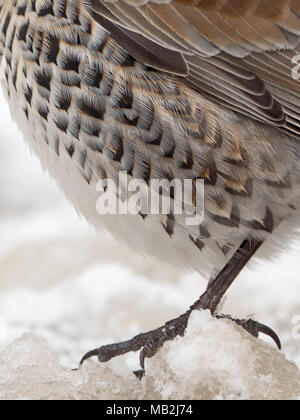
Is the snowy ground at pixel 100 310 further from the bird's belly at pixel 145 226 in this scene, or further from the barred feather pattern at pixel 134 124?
the barred feather pattern at pixel 134 124

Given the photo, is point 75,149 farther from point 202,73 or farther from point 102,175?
point 202,73

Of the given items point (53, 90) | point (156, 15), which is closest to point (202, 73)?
point (156, 15)

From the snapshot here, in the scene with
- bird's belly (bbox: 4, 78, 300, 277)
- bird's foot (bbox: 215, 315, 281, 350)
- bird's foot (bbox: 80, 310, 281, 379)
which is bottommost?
bird's foot (bbox: 80, 310, 281, 379)

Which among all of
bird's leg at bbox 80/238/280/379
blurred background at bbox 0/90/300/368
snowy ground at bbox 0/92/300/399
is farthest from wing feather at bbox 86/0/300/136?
blurred background at bbox 0/90/300/368

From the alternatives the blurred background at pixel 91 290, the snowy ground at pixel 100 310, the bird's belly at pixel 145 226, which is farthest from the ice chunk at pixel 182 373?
the blurred background at pixel 91 290

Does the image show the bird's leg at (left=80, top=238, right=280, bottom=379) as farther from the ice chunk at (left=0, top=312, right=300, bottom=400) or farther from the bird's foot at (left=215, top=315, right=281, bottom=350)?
the ice chunk at (left=0, top=312, right=300, bottom=400)
